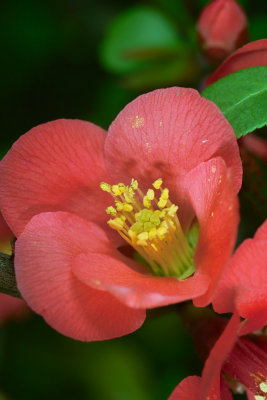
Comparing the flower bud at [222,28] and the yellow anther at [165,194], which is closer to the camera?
the yellow anther at [165,194]

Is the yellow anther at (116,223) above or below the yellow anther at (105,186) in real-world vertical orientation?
below

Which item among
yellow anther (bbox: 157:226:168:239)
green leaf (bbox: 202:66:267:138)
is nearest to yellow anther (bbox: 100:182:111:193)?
yellow anther (bbox: 157:226:168:239)

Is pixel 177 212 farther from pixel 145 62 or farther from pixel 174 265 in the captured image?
pixel 145 62

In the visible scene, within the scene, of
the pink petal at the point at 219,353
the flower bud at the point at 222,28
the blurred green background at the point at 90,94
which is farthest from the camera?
the blurred green background at the point at 90,94

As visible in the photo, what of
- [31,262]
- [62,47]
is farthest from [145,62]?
[31,262]

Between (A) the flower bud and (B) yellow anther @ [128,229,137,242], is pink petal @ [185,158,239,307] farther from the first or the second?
(A) the flower bud

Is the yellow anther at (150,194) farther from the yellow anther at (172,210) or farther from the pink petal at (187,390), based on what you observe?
the pink petal at (187,390)

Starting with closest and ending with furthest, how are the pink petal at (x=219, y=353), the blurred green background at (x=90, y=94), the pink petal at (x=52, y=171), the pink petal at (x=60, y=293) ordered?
1. the pink petal at (x=219, y=353)
2. the pink petal at (x=60, y=293)
3. the pink petal at (x=52, y=171)
4. the blurred green background at (x=90, y=94)

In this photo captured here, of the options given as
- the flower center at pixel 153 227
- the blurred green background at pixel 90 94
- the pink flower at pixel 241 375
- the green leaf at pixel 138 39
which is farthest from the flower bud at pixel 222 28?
the pink flower at pixel 241 375

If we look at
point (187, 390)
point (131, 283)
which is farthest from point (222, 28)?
point (187, 390)
